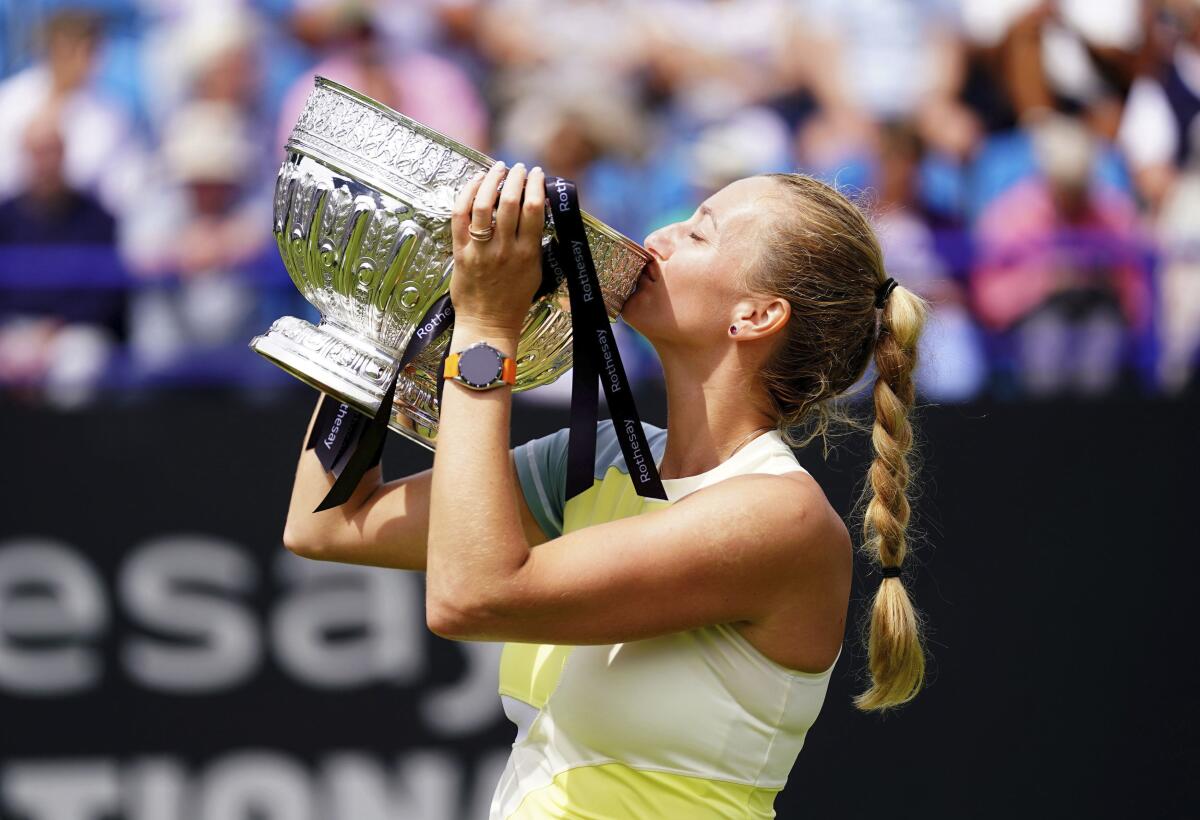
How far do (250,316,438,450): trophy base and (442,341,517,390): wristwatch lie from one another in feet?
0.46

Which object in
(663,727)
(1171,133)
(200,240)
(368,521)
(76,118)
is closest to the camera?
(663,727)

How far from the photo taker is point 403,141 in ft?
5.41

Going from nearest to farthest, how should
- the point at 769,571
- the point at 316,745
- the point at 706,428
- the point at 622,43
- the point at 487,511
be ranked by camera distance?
the point at 487,511
the point at 769,571
the point at 706,428
the point at 316,745
the point at 622,43

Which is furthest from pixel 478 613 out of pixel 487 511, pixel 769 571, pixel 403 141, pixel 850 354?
pixel 850 354

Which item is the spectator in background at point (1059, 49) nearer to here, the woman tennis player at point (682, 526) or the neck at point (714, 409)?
the woman tennis player at point (682, 526)

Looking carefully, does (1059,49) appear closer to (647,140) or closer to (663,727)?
(647,140)

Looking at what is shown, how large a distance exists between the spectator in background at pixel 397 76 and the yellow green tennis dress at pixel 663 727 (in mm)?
2857

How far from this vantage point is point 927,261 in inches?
160

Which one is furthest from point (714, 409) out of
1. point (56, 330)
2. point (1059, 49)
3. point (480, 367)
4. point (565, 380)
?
point (1059, 49)

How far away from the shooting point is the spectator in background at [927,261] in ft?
12.8

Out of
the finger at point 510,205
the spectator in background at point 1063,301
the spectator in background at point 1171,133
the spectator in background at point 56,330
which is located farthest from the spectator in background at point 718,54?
the finger at point 510,205

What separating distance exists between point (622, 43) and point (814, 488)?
3.11 meters

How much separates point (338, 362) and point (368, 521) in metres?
0.33

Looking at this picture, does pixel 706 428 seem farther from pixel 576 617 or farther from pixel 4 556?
pixel 4 556
